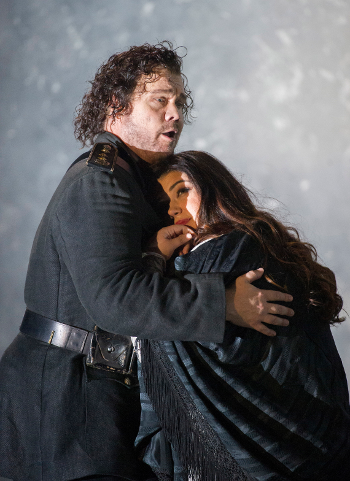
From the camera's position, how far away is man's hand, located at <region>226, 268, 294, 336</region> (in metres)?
1.20

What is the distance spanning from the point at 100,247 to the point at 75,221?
12 centimetres

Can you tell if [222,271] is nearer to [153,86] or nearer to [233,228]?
[233,228]

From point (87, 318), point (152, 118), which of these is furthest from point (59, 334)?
point (152, 118)

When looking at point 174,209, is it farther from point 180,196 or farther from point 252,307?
point 252,307

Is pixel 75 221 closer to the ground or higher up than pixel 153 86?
closer to the ground

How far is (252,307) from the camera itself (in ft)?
3.97

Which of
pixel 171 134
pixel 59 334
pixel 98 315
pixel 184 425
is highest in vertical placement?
pixel 171 134

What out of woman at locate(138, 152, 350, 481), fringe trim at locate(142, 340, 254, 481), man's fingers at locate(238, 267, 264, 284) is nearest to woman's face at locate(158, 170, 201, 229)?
woman at locate(138, 152, 350, 481)

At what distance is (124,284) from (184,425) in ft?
1.45

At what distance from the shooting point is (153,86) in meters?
1.52

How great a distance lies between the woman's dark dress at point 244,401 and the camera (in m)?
1.22

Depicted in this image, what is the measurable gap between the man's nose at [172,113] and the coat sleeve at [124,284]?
15.3 inches

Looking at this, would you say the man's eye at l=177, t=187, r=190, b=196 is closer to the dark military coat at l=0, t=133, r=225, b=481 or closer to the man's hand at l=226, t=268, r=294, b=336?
the dark military coat at l=0, t=133, r=225, b=481

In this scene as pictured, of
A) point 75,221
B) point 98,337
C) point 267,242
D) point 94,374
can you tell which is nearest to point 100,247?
point 75,221
